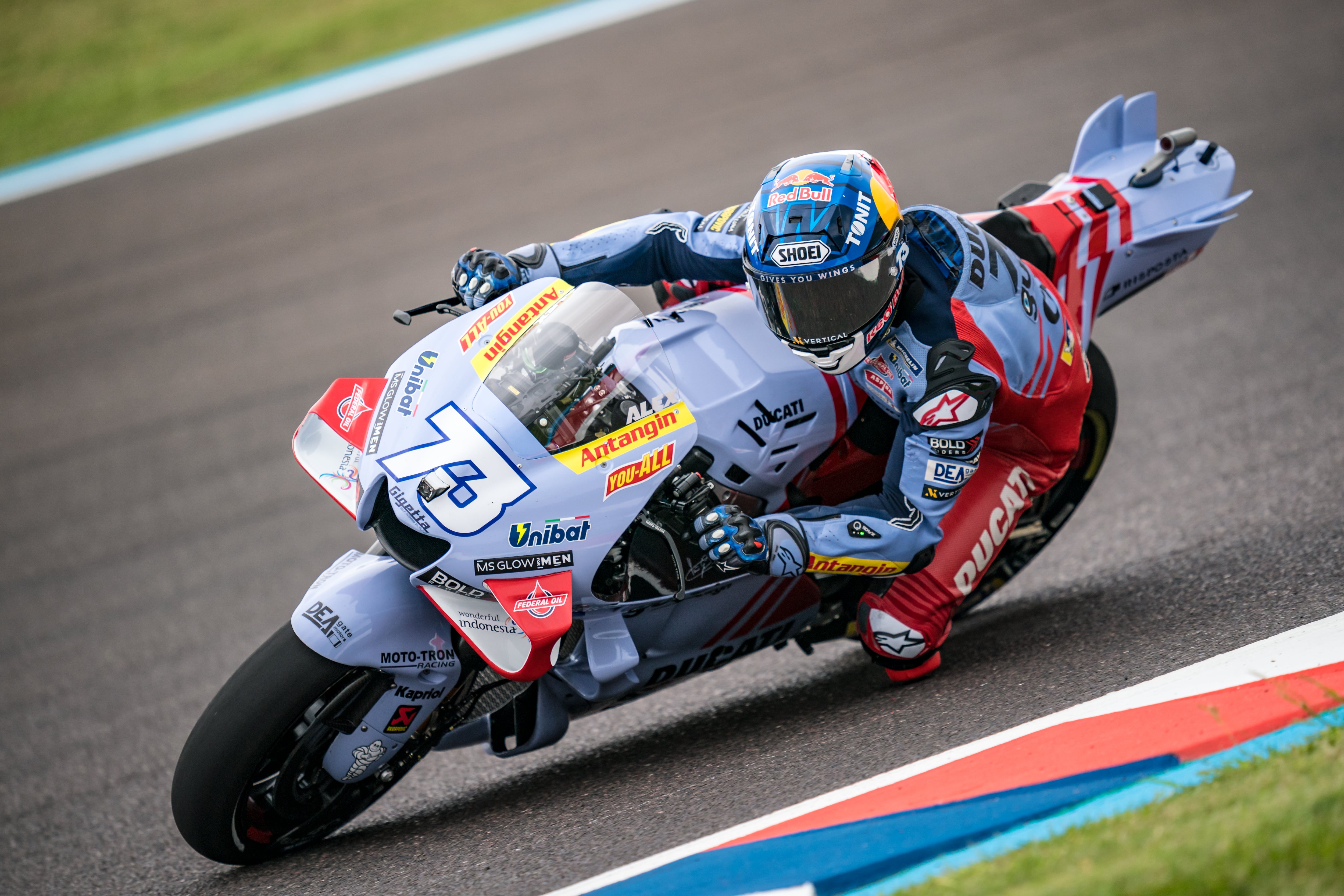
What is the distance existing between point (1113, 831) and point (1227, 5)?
941 cm

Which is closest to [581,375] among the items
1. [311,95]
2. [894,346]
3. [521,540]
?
[521,540]

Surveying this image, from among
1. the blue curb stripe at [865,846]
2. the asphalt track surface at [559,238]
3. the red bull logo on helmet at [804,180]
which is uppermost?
the red bull logo on helmet at [804,180]

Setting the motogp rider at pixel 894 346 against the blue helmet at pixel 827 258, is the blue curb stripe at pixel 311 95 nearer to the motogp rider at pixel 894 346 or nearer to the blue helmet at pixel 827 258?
the motogp rider at pixel 894 346

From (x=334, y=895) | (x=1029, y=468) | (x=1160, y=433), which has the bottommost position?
(x=1160, y=433)

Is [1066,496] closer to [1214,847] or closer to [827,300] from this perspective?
[827,300]

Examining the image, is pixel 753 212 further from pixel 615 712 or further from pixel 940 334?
pixel 615 712

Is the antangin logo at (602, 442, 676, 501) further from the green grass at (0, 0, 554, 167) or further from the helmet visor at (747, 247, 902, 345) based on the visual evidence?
the green grass at (0, 0, 554, 167)

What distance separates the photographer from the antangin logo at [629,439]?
9.20 ft

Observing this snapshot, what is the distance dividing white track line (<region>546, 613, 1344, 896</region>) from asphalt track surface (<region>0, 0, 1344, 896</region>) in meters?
0.07

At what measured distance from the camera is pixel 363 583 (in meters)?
2.96

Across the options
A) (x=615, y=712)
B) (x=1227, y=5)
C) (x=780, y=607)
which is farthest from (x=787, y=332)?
(x=1227, y=5)

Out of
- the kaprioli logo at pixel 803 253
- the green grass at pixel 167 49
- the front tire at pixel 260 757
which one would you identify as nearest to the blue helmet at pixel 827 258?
the kaprioli logo at pixel 803 253

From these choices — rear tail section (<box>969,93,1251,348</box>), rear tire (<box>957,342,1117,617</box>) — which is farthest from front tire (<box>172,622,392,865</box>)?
rear tail section (<box>969,93,1251,348</box>)

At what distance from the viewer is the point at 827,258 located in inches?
113
